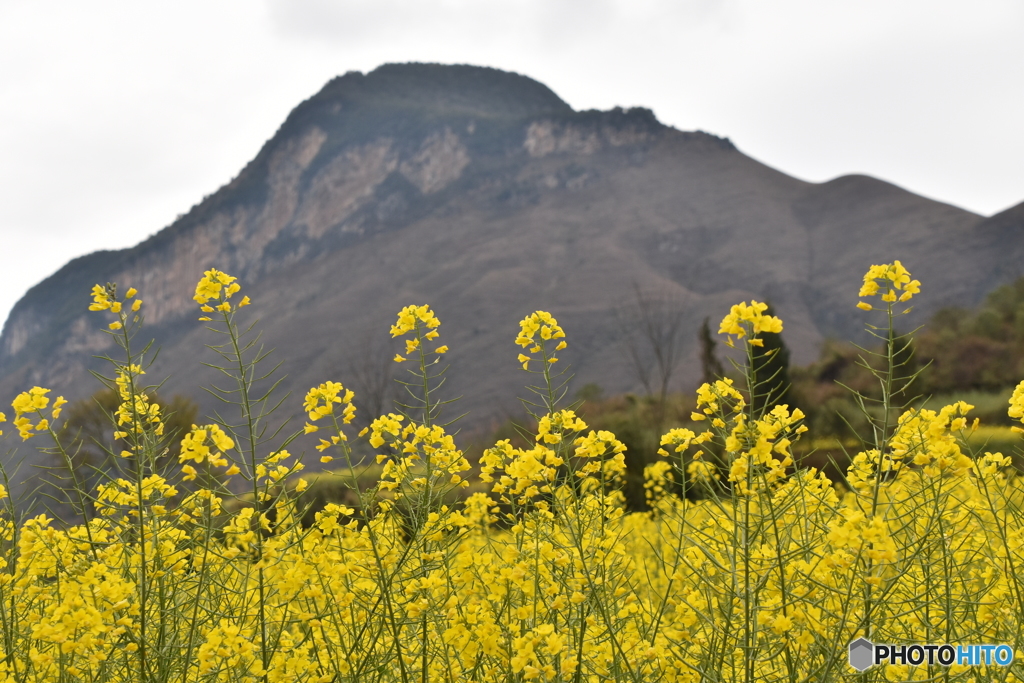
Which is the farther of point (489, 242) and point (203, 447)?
point (489, 242)

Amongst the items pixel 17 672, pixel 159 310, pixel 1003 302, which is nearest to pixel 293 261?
pixel 159 310

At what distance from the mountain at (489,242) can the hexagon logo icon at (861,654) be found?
151 feet

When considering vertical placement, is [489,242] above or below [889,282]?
above

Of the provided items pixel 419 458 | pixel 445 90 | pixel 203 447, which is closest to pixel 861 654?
pixel 419 458

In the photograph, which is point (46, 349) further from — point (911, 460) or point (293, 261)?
point (911, 460)

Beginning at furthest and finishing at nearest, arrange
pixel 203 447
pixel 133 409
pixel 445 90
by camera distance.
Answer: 1. pixel 445 90
2. pixel 133 409
3. pixel 203 447

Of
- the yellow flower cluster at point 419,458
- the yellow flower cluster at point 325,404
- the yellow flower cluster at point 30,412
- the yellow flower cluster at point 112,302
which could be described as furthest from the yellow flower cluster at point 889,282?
the yellow flower cluster at point 30,412

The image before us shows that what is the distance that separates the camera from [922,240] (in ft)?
220

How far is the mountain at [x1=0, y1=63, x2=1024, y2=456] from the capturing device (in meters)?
62.0

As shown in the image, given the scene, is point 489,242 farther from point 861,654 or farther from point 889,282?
point 861,654

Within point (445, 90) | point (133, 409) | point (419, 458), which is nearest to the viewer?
point (133, 409)

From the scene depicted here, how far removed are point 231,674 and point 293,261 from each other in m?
106

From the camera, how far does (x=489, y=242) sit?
279ft

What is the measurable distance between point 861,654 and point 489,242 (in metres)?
83.9
